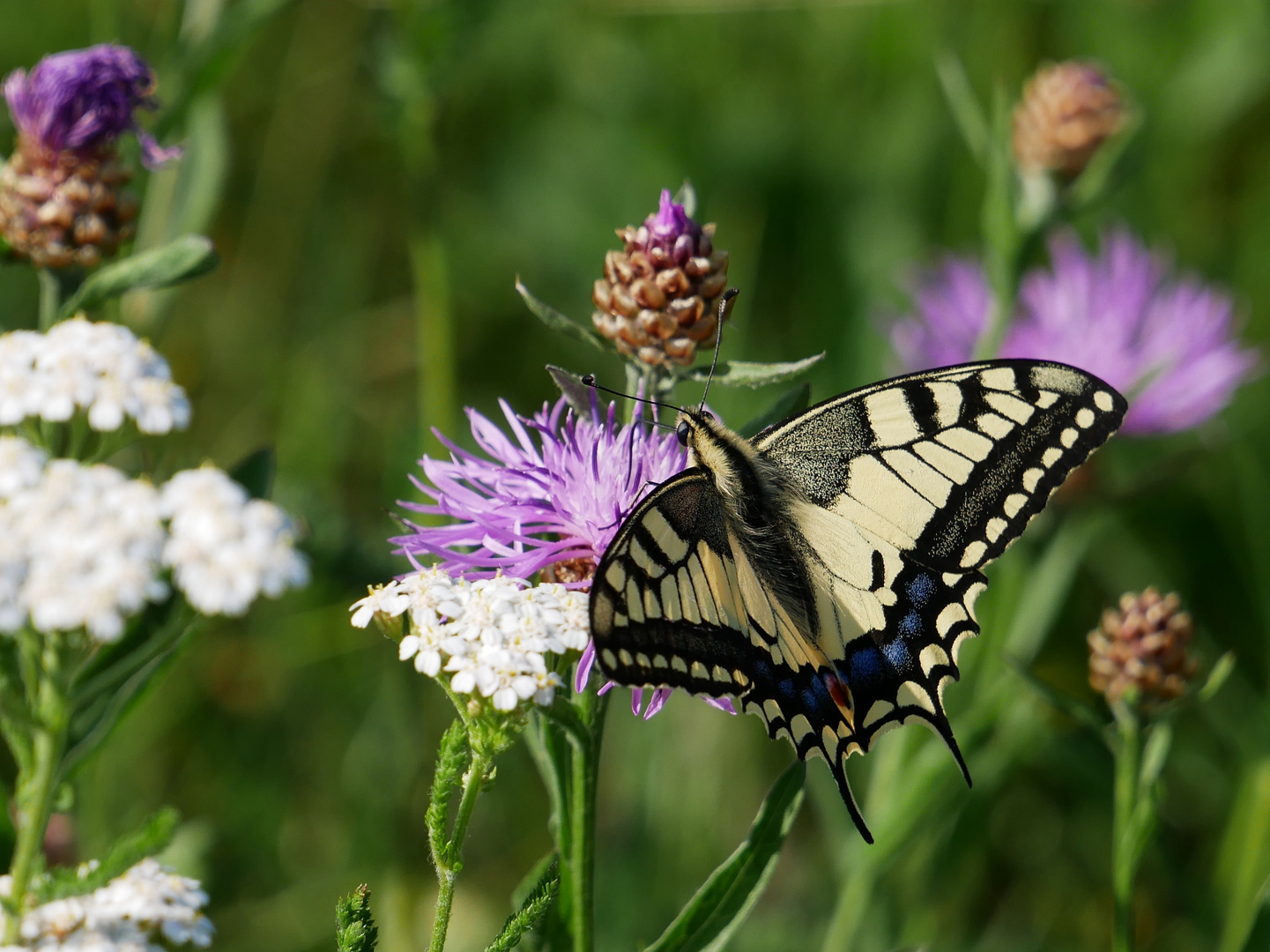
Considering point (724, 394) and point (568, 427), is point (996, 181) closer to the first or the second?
point (724, 394)

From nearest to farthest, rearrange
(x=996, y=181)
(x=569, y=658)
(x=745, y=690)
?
1. (x=569, y=658)
2. (x=745, y=690)
3. (x=996, y=181)

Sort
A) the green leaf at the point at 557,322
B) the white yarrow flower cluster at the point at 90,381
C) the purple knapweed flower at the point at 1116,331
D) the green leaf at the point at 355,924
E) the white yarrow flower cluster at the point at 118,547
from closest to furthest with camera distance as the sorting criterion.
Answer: the white yarrow flower cluster at the point at 118,547 → the green leaf at the point at 355,924 → the white yarrow flower cluster at the point at 90,381 → the green leaf at the point at 557,322 → the purple knapweed flower at the point at 1116,331

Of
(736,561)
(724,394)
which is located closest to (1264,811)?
(736,561)

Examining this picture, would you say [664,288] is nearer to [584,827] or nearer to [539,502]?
[539,502]

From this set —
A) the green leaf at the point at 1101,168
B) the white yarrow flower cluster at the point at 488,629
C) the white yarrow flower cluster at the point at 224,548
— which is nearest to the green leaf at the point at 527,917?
the white yarrow flower cluster at the point at 488,629

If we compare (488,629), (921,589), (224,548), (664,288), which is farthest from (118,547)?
(921,589)

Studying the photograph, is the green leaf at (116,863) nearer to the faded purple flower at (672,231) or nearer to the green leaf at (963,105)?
the faded purple flower at (672,231)
